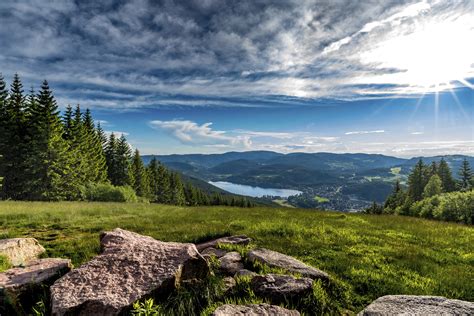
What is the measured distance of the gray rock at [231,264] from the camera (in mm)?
6445

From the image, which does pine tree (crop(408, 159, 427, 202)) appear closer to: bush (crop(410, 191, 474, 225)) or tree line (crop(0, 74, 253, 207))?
bush (crop(410, 191, 474, 225))

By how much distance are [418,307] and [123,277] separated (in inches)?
218

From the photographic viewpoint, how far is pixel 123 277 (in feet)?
17.4

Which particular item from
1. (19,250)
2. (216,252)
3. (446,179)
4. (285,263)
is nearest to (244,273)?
(285,263)

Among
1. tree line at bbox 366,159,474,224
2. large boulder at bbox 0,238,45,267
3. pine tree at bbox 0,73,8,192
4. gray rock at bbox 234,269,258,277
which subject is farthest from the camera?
tree line at bbox 366,159,474,224

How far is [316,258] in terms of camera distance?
8.59 m

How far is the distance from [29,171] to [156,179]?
1873 inches

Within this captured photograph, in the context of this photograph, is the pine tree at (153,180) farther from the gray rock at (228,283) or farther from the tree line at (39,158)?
the gray rock at (228,283)

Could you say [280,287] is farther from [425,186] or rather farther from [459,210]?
[425,186]

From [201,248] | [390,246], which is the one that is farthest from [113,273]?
[390,246]

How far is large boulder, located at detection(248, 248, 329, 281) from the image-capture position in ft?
19.7

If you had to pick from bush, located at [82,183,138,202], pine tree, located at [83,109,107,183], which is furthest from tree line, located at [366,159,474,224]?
pine tree, located at [83,109,107,183]

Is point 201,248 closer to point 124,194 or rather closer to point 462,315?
point 462,315

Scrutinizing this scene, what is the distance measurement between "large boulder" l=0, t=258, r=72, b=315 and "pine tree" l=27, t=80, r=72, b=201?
43.7m
